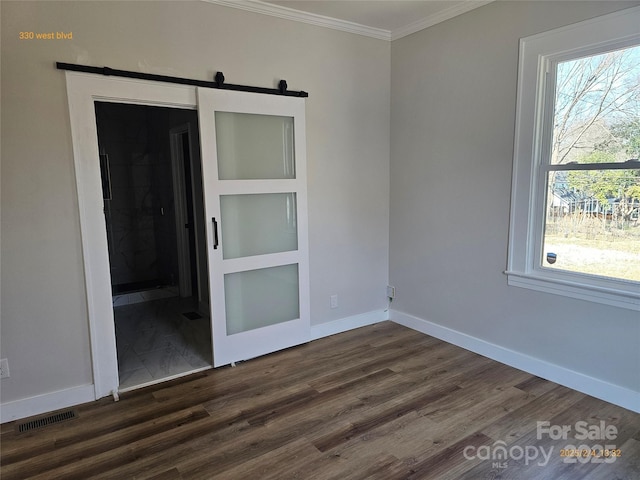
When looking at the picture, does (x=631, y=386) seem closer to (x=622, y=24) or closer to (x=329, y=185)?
(x=622, y=24)

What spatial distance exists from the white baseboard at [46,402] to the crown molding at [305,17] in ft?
9.50

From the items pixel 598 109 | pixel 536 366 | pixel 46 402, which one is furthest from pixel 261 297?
pixel 598 109

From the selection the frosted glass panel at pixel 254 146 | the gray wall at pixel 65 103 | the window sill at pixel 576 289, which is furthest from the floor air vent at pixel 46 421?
the window sill at pixel 576 289

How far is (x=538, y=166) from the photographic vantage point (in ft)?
9.73

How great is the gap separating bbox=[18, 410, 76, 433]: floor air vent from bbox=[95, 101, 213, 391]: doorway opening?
5.42 ft

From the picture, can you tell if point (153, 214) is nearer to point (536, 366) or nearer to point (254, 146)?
point (254, 146)

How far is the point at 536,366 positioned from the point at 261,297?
223cm

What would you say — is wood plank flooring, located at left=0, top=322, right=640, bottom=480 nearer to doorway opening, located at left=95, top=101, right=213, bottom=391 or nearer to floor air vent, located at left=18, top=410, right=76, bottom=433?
floor air vent, located at left=18, top=410, right=76, bottom=433

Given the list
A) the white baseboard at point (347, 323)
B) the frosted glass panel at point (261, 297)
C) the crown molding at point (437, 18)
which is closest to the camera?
the crown molding at point (437, 18)

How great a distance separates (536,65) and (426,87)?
1001 millimetres

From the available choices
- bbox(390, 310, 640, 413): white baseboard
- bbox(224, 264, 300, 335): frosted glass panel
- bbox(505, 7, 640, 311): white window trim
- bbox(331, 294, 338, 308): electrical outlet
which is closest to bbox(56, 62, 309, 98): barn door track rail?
bbox(224, 264, 300, 335): frosted glass panel

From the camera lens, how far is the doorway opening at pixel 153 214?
4.64m

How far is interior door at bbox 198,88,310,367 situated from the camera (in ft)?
10.2

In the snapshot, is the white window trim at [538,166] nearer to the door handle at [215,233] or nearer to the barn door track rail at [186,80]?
the barn door track rail at [186,80]
